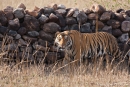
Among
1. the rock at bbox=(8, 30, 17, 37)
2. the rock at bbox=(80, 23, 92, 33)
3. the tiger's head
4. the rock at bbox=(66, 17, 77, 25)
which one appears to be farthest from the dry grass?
the tiger's head

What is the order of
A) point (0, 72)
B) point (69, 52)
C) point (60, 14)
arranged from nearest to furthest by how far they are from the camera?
point (0, 72), point (69, 52), point (60, 14)

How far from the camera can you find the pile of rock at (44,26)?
912cm

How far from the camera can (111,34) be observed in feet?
31.4

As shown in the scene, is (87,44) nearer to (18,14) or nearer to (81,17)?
(81,17)

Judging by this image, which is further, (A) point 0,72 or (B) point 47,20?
(B) point 47,20

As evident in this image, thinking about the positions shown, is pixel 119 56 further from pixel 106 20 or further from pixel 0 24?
pixel 0 24

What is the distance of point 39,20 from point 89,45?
1.42 m

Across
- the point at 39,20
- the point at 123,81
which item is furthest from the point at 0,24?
the point at 123,81

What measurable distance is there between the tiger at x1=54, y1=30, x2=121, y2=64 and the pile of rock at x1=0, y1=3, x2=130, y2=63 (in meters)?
0.53

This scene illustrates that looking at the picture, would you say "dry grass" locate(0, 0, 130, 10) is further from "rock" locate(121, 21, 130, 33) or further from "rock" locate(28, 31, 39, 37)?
"rock" locate(28, 31, 39, 37)

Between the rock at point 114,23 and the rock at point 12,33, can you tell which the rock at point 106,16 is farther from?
the rock at point 12,33

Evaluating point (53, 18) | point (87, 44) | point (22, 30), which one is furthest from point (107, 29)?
point (22, 30)

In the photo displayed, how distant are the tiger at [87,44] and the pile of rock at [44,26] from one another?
528mm

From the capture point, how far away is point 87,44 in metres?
9.10
